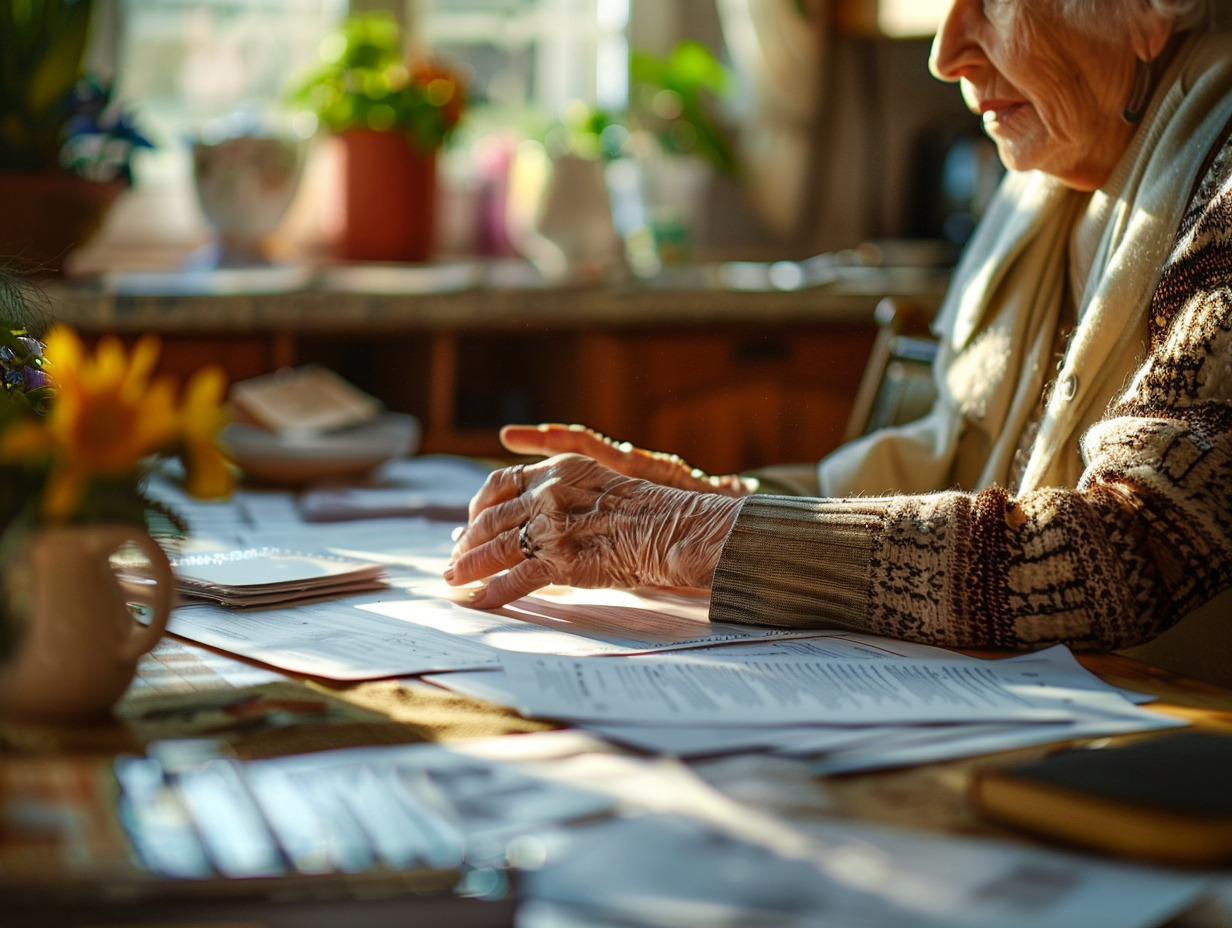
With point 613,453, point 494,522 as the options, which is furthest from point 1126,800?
point 613,453

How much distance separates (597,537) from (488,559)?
9cm

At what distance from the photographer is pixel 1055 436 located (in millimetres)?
1180

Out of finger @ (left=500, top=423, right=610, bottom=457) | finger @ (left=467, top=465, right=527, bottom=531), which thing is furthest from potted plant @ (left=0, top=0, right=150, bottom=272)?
finger @ (left=467, top=465, right=527, bottom=531)

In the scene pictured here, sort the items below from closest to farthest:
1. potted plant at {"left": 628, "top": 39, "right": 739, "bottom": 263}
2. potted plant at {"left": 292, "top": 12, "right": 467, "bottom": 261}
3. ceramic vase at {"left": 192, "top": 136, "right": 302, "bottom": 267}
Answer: ceramic vase at {"left": 192, "top": 136, "right": 302, "bottom": 267} < potted plant at {"left": 292, "top": 12, "right": 467, "bottom": 261} < potted plant at {"left": 628, "top": 39, "right": 739, "bottom": 263}

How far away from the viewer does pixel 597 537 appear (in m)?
1.05

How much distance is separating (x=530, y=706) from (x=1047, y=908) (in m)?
0.32

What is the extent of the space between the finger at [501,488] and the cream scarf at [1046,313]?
0.44 metres

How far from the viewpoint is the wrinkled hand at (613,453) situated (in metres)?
1.31

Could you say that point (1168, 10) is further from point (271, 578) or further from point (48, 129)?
point (48, 129)

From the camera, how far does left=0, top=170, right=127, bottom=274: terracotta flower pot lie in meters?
2.09

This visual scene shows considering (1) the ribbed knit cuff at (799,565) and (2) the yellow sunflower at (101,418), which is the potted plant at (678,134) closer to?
(1) the ribbed knit cuff at (799,565)

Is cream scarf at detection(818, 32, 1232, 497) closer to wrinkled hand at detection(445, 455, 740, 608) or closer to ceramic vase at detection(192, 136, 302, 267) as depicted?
wrinkled hand at detection(445, 455, 740, 608)

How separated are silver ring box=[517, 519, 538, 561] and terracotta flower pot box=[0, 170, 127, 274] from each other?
1274mm

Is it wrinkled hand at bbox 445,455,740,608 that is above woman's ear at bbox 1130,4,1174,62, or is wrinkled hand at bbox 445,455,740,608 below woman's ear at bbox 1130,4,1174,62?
below
